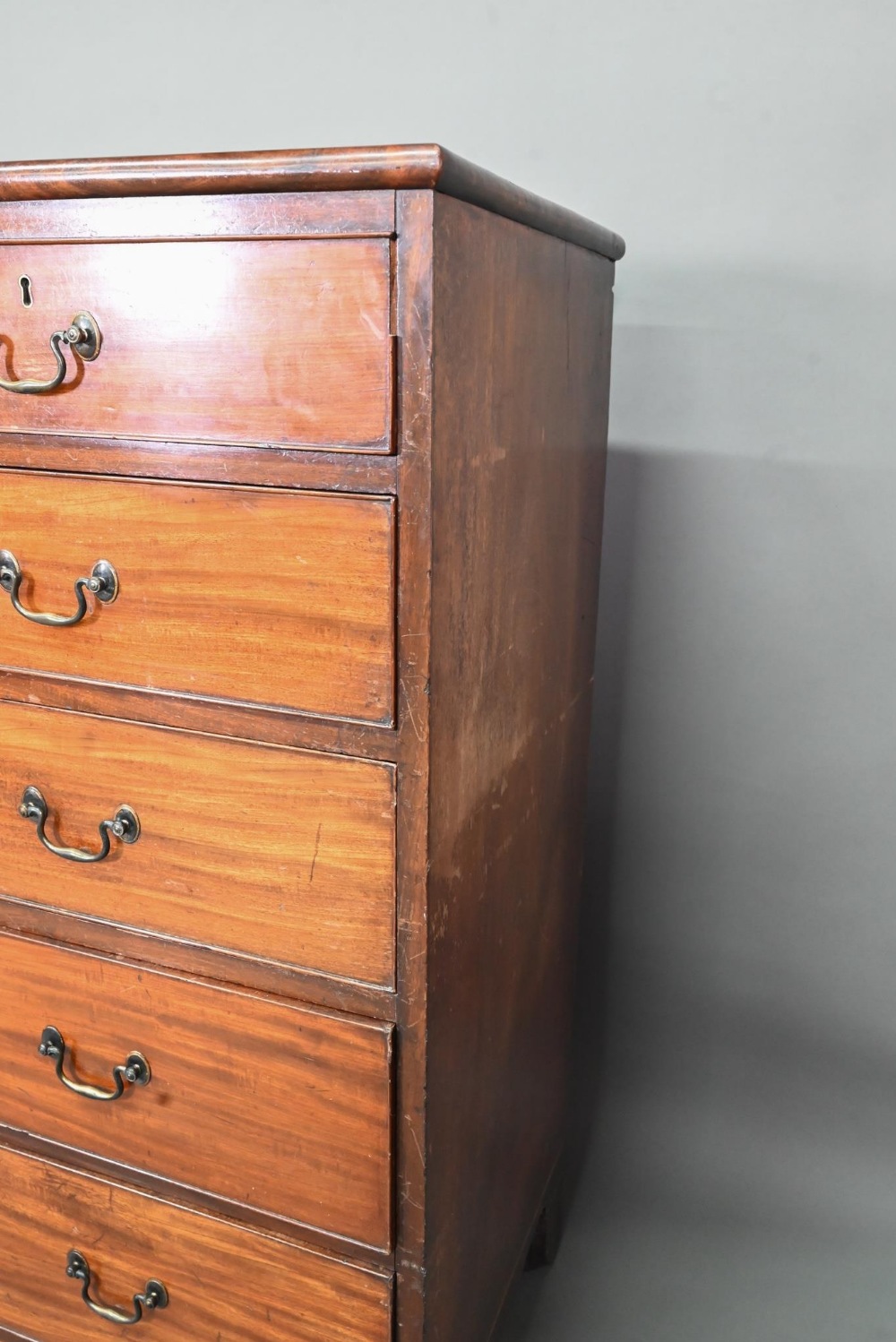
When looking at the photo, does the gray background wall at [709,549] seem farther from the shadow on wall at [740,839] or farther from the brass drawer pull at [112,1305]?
the brass drawer pull at [112,1305]

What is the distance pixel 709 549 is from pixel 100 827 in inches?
34.5

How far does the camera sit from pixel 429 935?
3.41 feet

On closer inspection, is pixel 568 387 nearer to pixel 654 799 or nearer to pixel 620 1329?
pixel 654 799

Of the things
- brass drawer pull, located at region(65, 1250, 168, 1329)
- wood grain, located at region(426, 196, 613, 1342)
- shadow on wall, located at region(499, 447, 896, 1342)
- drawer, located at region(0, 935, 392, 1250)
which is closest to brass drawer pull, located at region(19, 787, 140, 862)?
drawer, located at region(0, 935, 392, 1250)

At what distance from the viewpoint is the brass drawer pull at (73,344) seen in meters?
1.01

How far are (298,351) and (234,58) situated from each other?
3.20ft

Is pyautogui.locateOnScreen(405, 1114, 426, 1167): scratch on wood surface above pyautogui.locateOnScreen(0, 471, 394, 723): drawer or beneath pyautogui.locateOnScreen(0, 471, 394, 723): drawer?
→ beneath

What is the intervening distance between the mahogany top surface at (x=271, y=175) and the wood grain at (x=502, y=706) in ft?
0.10

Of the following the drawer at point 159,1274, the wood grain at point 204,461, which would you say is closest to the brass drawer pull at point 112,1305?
the drawer at point 159,1274

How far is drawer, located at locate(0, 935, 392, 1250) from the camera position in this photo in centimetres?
110

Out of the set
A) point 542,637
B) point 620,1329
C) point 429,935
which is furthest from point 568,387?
Result: point 620,1329

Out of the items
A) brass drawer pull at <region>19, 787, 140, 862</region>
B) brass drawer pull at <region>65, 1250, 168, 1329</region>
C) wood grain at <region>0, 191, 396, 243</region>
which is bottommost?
brass drawer pull at <region>65, 1250, 168, 1329</region>

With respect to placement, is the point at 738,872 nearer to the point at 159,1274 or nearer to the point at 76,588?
the point at 159,1274

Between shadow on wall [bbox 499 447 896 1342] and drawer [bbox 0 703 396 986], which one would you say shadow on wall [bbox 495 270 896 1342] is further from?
drawer [bbox 0 703 396 986]
